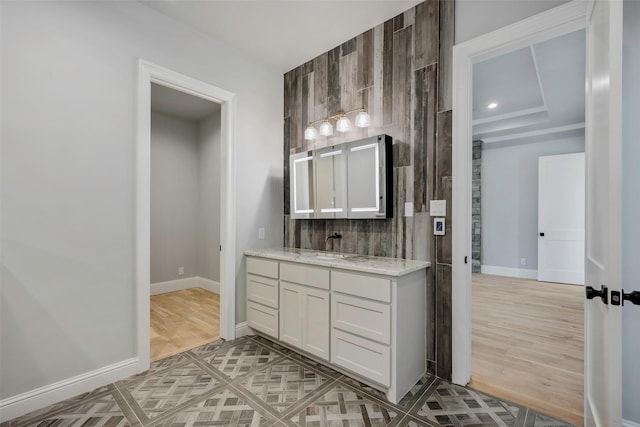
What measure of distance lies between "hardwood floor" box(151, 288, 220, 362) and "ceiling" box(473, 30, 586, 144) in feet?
13.6

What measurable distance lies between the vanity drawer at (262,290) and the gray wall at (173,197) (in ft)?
7.65

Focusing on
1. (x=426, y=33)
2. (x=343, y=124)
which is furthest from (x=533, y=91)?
(x=343, y=124)

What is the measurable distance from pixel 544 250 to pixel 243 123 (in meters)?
5.69

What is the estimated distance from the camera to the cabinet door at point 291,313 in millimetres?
2461

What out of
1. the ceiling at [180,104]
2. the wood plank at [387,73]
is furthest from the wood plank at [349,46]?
the ceiling at [180,104]

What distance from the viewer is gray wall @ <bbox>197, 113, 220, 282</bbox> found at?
4.58m

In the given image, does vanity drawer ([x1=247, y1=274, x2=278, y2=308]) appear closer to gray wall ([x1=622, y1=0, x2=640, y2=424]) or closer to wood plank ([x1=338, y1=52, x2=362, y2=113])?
wood plank ([x1=338, y1=52, x2=362, y2=113])

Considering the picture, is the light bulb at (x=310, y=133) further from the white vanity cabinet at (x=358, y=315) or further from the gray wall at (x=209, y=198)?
the gray wall at (x=209, y=198)

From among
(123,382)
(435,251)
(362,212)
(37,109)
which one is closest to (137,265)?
(123,382)

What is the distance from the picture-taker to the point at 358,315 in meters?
2.06

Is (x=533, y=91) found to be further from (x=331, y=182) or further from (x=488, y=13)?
(x=331, y=182)

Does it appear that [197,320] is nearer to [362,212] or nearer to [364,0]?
[362,212]

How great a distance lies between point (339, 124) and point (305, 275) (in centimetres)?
142

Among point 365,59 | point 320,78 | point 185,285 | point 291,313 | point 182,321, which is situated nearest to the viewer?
point 291,313
